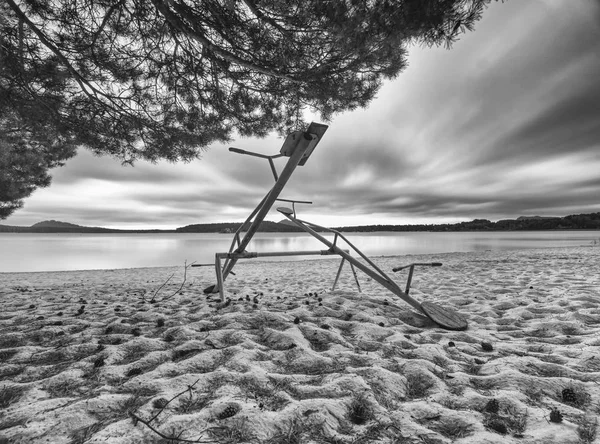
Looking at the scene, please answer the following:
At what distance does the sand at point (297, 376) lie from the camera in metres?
1.33

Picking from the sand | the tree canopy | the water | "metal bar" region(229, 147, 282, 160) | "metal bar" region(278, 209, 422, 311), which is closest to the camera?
the sand

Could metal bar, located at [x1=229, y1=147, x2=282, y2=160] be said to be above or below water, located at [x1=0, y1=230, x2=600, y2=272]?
above

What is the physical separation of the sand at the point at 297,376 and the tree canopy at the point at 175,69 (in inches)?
102

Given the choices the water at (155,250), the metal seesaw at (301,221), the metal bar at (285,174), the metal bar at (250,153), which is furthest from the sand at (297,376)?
the water at (155,250)

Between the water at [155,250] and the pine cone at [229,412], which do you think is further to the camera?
the water at [155,250]

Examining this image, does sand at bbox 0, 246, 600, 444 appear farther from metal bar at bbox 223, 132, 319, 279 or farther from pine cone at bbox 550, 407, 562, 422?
metal bar at bbox 223, 132, 319, 279

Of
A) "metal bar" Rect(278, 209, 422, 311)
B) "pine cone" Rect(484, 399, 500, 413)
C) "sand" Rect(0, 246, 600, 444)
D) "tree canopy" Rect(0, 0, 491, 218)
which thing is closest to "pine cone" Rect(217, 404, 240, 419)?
"sand" Rect(0, 246, 600, 444)

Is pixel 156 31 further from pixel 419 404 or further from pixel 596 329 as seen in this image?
pixel 596 329

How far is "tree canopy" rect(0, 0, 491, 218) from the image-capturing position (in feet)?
11.2

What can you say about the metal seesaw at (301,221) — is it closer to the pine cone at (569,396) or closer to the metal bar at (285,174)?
the metal bar at (285,174)

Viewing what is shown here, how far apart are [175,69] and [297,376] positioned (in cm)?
469

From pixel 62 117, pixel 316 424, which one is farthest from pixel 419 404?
pixel 62 117

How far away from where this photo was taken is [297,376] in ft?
6.07

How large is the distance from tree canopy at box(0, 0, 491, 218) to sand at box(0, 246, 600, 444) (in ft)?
8.54
